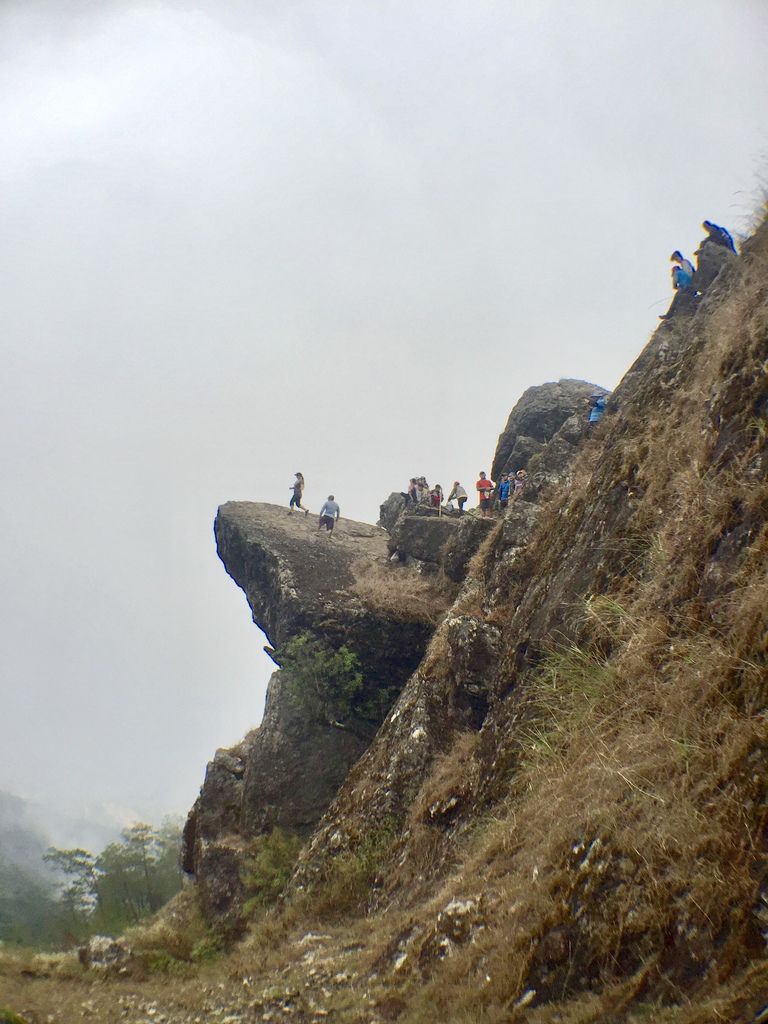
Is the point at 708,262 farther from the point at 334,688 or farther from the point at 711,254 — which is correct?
the point at 334,688

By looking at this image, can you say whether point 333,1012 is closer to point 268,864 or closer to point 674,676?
point 674,676

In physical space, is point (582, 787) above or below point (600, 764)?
below

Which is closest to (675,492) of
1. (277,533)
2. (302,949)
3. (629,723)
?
(629,723)

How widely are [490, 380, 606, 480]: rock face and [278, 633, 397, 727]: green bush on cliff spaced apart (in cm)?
1156

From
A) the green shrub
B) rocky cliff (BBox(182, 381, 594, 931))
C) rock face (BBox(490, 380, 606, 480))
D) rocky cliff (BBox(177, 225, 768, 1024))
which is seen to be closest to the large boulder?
rocky cliff (BBox(177, 225, 768, 1024))

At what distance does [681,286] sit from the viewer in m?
20.8

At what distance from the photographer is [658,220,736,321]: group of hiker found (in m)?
20.3

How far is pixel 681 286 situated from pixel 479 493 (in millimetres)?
10646

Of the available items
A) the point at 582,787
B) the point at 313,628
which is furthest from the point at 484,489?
the point at 582,787

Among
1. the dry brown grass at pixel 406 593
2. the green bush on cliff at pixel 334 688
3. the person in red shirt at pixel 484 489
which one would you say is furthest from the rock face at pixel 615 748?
the person in red shirt at pixel 484 489

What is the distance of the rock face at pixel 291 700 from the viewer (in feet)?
65.1

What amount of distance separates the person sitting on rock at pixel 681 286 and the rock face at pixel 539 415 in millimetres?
8446

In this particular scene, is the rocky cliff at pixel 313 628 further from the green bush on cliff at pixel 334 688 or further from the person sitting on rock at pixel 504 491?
the person sitting on rock at pixel 504 491

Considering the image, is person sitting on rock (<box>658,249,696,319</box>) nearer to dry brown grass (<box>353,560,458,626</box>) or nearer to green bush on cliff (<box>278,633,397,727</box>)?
dry brown grass (<box>353,560,458,626</box>)
